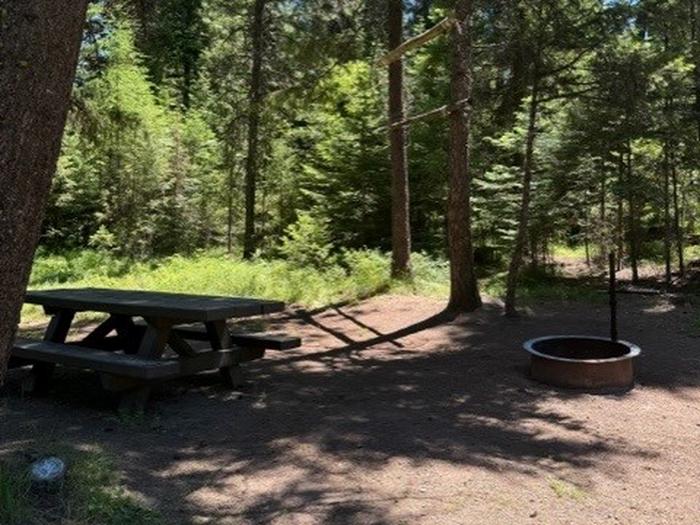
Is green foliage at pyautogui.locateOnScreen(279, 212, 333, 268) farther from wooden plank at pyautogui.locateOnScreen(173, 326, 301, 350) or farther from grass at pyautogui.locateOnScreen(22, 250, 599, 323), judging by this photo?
wooden plank at pyautogui.locateOnScreen(173, 326, 301, 350)

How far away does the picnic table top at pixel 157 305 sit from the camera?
518cm

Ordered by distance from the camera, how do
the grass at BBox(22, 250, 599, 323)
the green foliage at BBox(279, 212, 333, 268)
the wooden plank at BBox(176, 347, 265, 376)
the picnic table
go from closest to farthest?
the picnic table
the wooden plank at BBox(176, 347, 265, 376)
the grass at BBox(22, 250, 599, 323)
the green foliage at BBox(279, 212, 333, 268)

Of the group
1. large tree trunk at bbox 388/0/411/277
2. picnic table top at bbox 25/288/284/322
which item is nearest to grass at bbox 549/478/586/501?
picnic table top at bbox 25/288/284/322

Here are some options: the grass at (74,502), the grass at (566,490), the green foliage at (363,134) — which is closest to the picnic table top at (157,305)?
the grass at (74,502)

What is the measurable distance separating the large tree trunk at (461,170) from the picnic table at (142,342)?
4.07m

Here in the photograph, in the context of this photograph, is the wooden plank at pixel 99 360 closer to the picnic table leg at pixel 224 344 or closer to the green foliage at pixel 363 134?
Result: the picnic table leg at pixel 224 344

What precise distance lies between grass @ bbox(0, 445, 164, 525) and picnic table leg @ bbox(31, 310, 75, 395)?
2124mm

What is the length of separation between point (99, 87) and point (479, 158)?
402 inches

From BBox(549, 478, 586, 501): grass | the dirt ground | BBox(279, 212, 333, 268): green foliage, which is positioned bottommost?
BBox(549, 478, 586, 501): grass

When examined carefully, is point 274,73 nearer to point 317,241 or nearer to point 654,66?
point 317,241

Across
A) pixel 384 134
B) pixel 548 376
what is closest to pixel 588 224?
pixel 384 134

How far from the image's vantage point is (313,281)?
1305 cm

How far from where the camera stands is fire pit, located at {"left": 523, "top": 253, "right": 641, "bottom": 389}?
6.23 m

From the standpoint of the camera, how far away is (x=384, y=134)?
54.1ft
